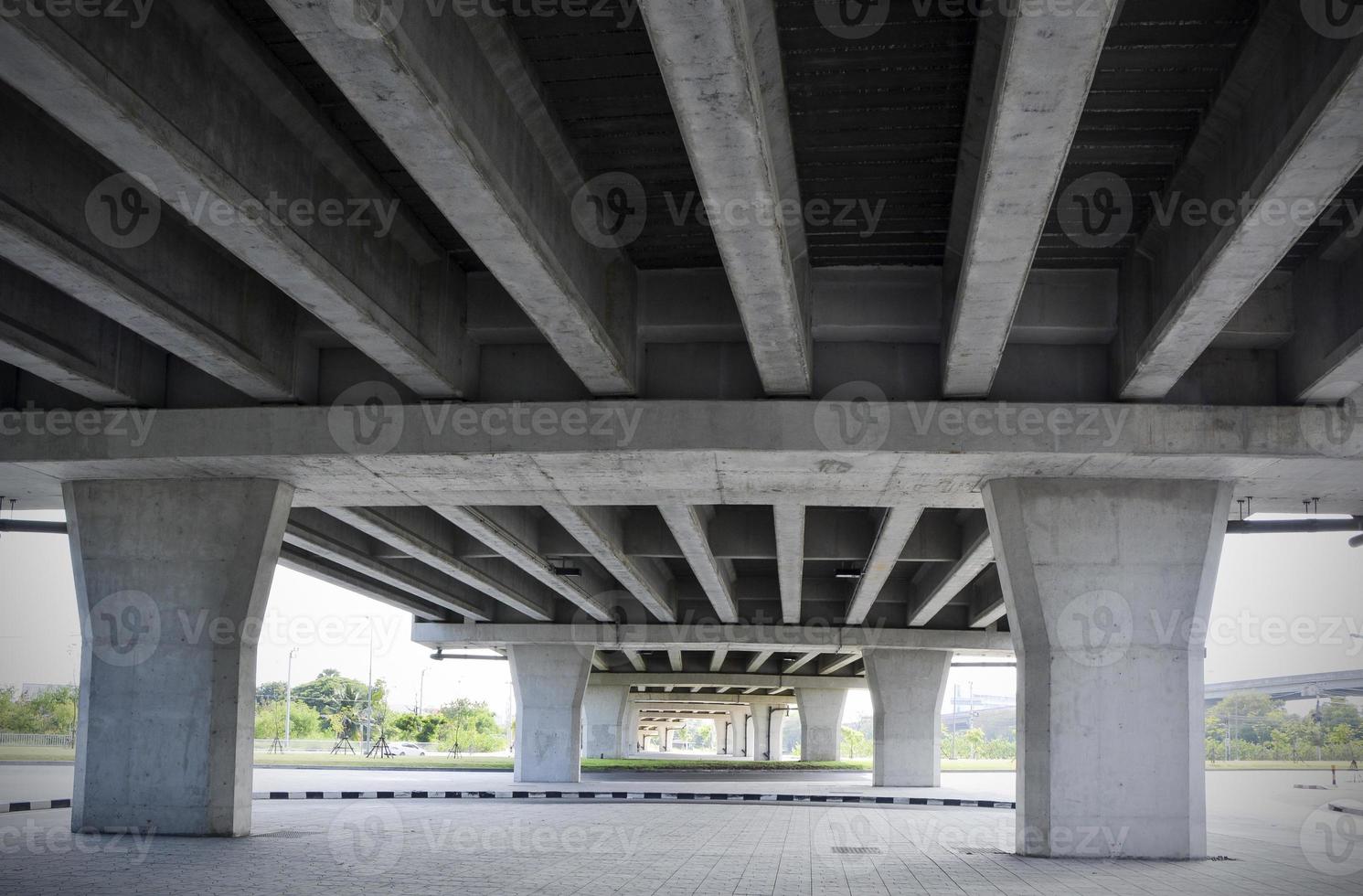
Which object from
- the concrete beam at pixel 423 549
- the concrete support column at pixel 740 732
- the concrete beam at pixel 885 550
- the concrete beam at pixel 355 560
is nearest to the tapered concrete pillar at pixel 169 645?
the concrete beam at pixel 423 549

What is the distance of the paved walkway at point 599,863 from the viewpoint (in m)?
11.9

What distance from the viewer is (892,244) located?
43.4ft

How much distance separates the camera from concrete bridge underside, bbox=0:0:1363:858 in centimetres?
837

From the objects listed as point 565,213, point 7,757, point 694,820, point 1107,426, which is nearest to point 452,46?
point 565,213

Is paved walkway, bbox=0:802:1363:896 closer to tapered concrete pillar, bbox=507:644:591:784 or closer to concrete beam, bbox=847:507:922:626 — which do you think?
concrete beam, bbox=847:507:922:626

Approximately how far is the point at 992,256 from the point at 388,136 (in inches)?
209

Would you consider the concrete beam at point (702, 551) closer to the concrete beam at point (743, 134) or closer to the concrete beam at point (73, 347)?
the concrete beam at point (743, 134)

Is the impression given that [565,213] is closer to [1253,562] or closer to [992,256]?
[992,256]

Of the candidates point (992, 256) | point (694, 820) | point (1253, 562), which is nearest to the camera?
point (992, 256)

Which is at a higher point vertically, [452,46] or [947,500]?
[452,46]

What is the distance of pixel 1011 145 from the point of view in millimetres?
8258

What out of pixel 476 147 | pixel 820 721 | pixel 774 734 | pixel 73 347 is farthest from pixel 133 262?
pixel 774 734

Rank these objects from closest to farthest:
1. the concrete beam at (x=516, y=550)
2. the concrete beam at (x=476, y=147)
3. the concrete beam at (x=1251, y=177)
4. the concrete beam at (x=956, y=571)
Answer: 1. the concrete beam at (x=476, y=147)
2. the concrete beam at (x=1251, y=177)
3. the concrete beam at (x=516, y=550)
4. the concrete beam at (x=956, y=571)

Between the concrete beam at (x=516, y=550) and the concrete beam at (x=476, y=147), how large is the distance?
8.72 metres
